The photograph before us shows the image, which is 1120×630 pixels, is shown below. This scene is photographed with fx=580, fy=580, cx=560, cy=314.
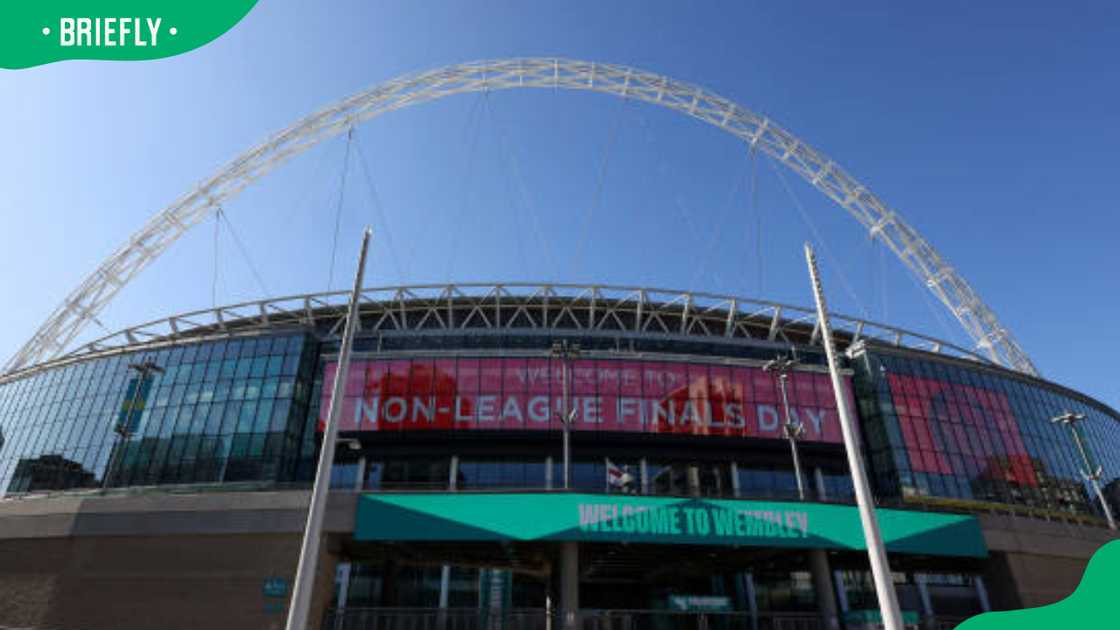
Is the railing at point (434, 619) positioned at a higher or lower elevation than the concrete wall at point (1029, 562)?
lower

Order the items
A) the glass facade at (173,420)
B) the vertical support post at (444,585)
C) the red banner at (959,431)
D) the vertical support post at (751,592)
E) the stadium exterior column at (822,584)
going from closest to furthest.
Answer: the stadium exterior column at (822,584), the glass facade at (173,420), the red banner at (959,431), the vertical support post at (751,592), the vertical support post at (444,585)

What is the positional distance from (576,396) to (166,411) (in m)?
27.8

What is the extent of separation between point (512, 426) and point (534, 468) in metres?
3.32

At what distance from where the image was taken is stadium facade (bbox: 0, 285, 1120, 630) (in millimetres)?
26656

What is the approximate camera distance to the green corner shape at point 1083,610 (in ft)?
70.7

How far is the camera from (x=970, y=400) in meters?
43.5

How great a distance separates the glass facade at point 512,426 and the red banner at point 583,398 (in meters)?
0.10

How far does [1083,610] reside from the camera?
2442 cm

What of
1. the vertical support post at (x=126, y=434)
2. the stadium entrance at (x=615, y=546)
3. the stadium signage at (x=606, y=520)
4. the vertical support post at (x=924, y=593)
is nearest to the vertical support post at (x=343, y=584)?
the stadium entrance at (x=615, y=546)

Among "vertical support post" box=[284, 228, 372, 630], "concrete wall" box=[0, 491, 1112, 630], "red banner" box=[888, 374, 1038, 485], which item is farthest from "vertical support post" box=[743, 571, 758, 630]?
"vertical support post" box=[284, 228, 372, 630]

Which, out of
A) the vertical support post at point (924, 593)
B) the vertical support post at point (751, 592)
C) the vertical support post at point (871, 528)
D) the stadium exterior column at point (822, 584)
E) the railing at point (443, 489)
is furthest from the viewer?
the vertical support post at point (924, 593)

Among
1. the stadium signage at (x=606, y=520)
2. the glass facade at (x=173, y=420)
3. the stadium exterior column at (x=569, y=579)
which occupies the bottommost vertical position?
the stadium exterior column at (x=569, y=579)

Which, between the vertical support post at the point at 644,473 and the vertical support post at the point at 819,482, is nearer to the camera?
the vertical support post at the point at 644,473

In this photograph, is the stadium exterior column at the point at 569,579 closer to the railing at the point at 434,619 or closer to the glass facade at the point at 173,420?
the railing at the point at 434,619
